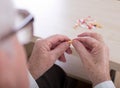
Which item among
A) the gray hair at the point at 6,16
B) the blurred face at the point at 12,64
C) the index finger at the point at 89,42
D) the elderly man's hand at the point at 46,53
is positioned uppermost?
the gray hair at the point at 6,16

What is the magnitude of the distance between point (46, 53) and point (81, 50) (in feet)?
0.40

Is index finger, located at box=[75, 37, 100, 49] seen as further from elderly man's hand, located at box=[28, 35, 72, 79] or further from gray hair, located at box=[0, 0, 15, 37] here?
gray hair, located at box=[0, 0, 15, 37]

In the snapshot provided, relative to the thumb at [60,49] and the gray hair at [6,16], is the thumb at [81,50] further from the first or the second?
the gray hair at [6,16]

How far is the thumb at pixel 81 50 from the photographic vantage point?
77cm

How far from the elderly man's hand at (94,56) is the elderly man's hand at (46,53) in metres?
0.05

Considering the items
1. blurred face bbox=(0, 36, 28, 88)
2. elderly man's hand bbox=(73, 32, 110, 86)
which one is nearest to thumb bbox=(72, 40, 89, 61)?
elderly man's hand bbox=(73, 32, 110, 86)

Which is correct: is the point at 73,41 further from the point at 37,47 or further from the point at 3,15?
the point at 3,15

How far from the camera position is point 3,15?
0.82ft

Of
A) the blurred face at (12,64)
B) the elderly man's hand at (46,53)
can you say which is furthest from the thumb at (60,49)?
the blurred face at (12,64)

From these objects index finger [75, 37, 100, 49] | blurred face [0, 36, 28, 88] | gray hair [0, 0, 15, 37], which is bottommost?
index finger [75, 37, 100, 49]

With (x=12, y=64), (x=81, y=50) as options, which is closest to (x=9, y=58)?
(x=12, y=64)

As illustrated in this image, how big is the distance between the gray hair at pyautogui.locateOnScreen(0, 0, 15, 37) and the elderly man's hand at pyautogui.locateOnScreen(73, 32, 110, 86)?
20.8 inches

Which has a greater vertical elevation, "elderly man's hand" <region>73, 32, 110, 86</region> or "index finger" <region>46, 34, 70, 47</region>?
"index finger" <region>46, 34, 70, 47</region>

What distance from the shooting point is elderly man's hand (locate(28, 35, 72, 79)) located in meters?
0.80
